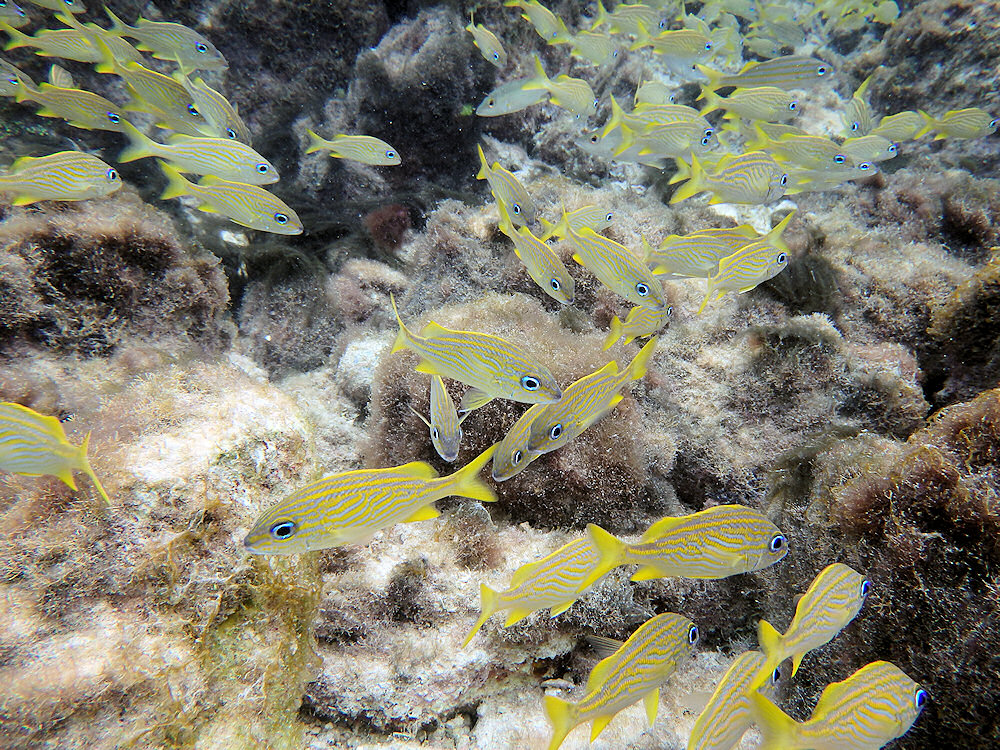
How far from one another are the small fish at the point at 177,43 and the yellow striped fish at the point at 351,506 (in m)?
5.72

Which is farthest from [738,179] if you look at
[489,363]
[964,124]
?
[964,124]

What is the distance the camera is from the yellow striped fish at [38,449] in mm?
1703

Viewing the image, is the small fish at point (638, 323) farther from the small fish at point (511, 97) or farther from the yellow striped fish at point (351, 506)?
the small fish at point (511, 97)

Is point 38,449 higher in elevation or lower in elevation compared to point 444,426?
lower

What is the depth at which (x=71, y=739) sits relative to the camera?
54.0 inches

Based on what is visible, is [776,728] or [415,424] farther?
[415,424]

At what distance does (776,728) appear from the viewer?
1.58 meters

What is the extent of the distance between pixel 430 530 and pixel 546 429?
1233 millimetres

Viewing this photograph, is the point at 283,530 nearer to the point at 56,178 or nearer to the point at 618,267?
the point at 618,267

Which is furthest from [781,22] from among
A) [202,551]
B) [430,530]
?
[202,551]

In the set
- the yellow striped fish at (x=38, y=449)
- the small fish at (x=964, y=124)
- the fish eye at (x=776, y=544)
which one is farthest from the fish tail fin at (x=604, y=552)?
the small fish at (x=964, y=124)

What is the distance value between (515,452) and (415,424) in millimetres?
1154

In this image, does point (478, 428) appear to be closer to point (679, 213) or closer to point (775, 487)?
point (775, 487)

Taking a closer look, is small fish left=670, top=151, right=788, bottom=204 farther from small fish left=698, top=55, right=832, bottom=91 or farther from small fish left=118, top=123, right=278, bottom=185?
small fish left=118, top=123, right=278, bottom=185
